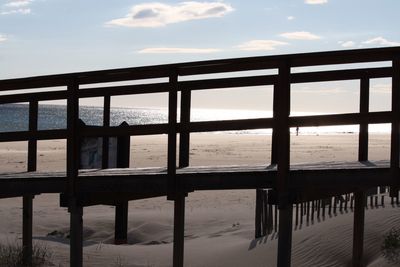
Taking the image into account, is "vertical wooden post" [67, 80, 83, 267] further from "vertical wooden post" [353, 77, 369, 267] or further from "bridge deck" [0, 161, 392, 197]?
"vertical wooden post" [353, 77, 369, 267]

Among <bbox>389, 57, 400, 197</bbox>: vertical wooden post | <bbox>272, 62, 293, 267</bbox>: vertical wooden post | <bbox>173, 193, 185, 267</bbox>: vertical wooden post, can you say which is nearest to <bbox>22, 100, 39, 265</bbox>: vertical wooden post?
<bbox>173, 193, 185, 267</bbox>: vertical wooden post

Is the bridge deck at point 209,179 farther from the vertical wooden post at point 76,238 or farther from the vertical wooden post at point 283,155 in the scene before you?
the vertical wooden post at point 76,238

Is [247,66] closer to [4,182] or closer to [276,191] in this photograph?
[276,191]

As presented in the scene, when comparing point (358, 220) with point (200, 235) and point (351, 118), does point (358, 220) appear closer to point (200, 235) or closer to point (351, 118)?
point (351, 118)

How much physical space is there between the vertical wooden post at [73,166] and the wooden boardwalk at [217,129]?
0.01m

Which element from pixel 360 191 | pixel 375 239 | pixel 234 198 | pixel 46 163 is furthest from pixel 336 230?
pixel 46 163

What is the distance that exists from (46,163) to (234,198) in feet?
53.2

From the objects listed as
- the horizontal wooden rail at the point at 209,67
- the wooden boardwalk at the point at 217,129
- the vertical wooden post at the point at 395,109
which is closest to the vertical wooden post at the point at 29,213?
the wooden boardwalk at the point at 217,129

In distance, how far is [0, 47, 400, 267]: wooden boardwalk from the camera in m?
6.34

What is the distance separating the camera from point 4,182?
787cm

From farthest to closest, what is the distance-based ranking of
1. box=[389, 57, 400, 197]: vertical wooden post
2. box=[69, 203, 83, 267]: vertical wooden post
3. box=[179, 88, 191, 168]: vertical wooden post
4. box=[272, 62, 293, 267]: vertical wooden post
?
box=[69, 203, 83, 267]: vertical wooden post < box=[179, 88, 191, 168]: vertical wooden post < box=[272, 62, 293, 267]: vertical wooden post < box=[389, 57, 400, 197]: vertical wooden post

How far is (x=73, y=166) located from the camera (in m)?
7.29

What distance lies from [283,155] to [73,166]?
7.68 feet

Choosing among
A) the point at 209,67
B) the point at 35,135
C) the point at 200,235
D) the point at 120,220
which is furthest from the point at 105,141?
the point at 200,235
